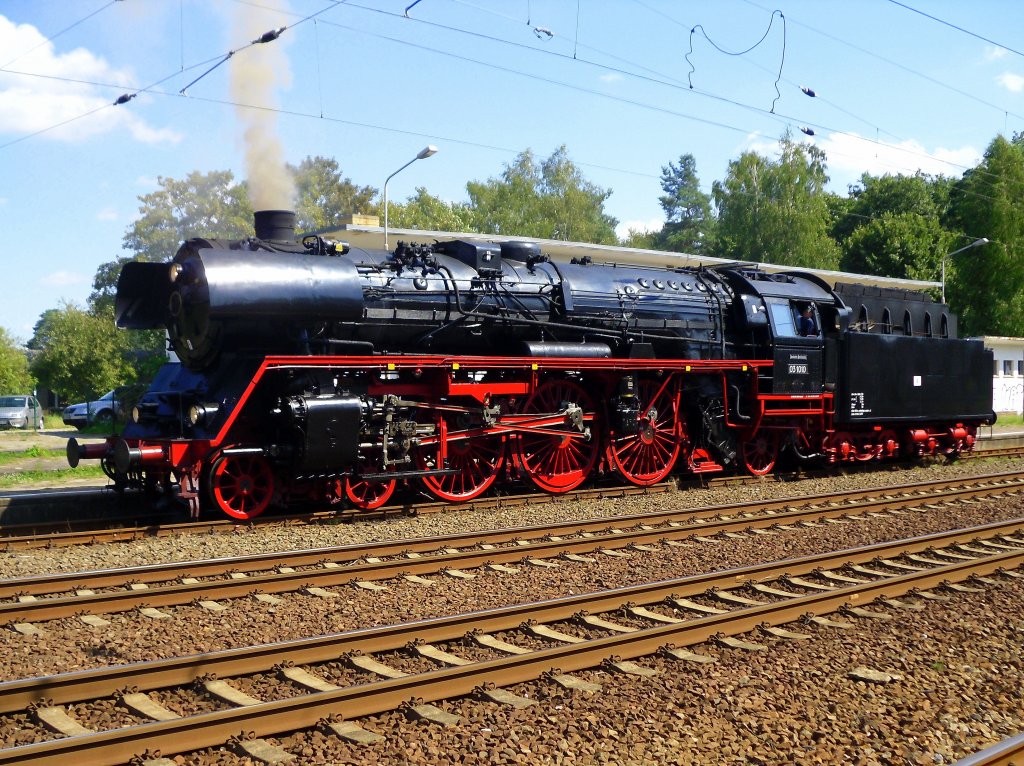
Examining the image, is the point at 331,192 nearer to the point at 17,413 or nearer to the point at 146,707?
the point at 17,413

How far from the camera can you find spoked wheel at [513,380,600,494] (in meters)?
12.3

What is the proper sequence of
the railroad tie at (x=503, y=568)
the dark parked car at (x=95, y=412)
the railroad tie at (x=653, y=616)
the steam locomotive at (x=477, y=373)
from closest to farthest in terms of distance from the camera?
the railroad tie at (x=653, y=616) < the railroad tie at (x=503, y=568) < the steam locomotive at (x=477, y=373) < the dark parked car at (x=95, y=412)

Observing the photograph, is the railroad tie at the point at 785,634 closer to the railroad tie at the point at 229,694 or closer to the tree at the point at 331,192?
the railroad tie at the point at 229,694

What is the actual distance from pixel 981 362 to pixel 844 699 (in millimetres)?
15355

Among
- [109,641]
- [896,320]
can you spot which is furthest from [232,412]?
[896,320]

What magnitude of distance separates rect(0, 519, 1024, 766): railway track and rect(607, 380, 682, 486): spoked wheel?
507cm

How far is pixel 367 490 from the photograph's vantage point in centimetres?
1135

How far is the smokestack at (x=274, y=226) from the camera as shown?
1073 cm

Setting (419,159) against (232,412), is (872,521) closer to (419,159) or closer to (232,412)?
(232,412)

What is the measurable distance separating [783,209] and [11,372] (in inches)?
1551

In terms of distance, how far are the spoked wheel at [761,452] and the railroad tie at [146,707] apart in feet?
37.9

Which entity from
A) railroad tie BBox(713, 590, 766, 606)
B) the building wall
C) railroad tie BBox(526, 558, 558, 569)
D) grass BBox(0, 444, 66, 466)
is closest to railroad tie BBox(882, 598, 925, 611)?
railroad tie BBox(713, 590, 766, 606)

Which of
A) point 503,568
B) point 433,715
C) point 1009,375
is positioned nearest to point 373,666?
point 433,715

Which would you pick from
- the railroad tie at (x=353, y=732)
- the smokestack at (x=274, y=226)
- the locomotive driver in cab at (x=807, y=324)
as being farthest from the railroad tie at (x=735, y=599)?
the locomotive driver in cab at (x=807, y=324)
